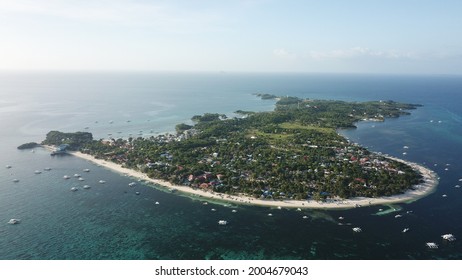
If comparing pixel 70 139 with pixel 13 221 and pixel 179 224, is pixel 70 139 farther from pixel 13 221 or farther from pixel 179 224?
pixel 179 224

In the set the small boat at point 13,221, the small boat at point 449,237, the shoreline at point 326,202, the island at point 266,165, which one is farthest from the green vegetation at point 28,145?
the small boat at point 449,237

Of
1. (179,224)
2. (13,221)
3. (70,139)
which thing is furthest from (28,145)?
A: (179,224)

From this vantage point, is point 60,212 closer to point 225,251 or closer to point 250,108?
point 225,251

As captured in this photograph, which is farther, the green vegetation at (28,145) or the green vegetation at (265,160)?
the green vegetation at (28,145)

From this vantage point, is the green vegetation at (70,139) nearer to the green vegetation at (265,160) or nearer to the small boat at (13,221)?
the green vegetation at (265,160)

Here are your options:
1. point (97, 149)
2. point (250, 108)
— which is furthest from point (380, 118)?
point (97, 149)

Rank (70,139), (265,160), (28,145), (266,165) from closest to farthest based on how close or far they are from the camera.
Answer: (266,165)
(265,160)
(28,145)
(70,139)
